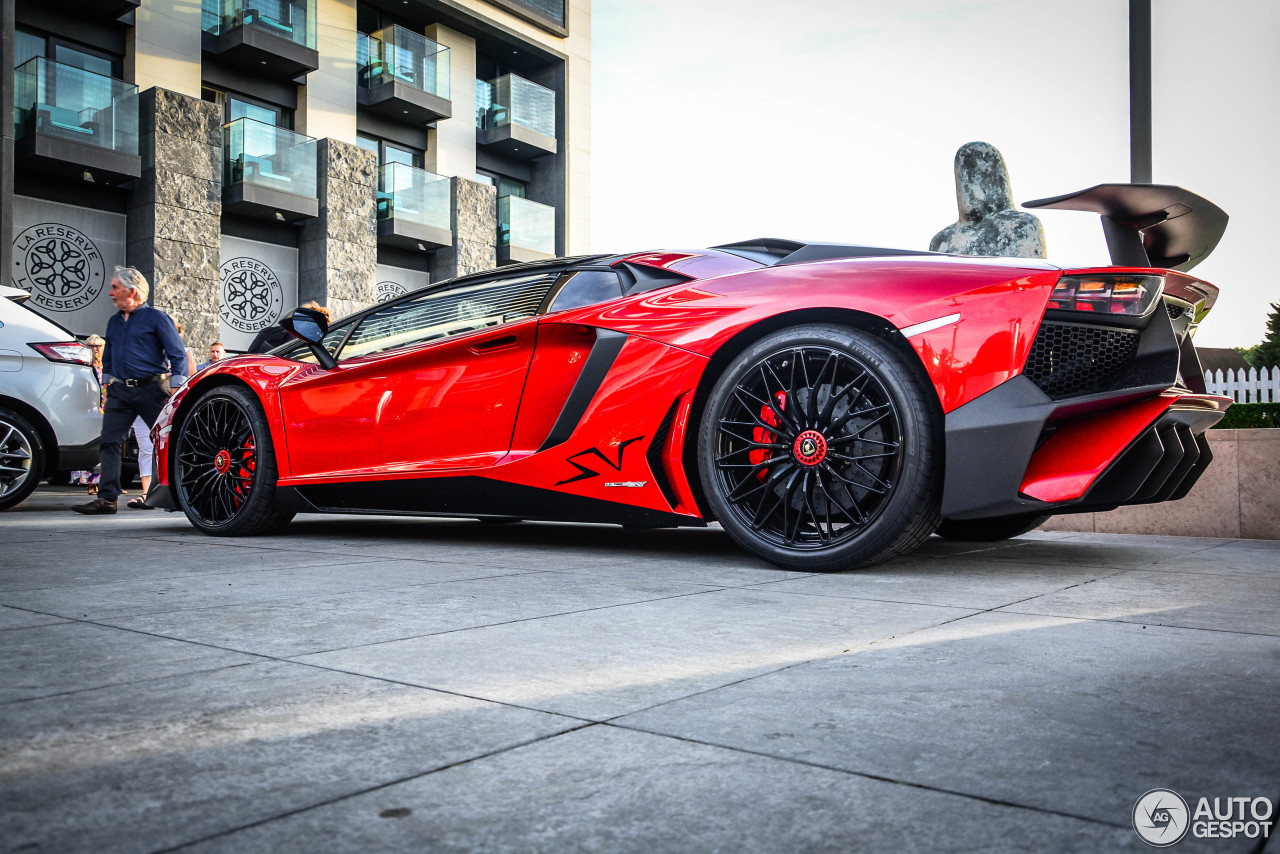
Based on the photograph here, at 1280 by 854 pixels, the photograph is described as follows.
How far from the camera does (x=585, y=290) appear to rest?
385 cm

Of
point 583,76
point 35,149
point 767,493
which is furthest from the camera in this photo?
point 583,76

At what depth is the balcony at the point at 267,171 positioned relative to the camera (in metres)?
17.8

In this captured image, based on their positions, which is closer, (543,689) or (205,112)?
(543,689)

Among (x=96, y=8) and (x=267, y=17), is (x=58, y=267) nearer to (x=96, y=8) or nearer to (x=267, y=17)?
(x=96, y=8)

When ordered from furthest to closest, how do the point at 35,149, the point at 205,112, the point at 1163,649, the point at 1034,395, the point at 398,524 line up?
the point at 205,112 < the point at 35,149 < the point at 398,524 < the point at 1034,395 < the point at 1163,649

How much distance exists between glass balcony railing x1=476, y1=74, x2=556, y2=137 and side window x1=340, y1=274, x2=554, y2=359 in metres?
20.9

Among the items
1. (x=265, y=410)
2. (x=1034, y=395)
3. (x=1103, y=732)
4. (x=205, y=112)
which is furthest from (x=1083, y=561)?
(x=205, y=112)

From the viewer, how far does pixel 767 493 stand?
3.26m

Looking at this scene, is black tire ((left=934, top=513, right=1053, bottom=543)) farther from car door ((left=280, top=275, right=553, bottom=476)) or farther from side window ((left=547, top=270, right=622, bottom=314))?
car door ((left=280, top=275, right=553, bottom=476))

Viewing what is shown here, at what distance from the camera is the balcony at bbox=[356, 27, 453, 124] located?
21.4 metres

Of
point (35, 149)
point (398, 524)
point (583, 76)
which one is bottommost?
point (398, 524)

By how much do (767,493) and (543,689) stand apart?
5.57ft

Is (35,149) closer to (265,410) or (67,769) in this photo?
(265,410)

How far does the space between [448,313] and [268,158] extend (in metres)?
15.8
